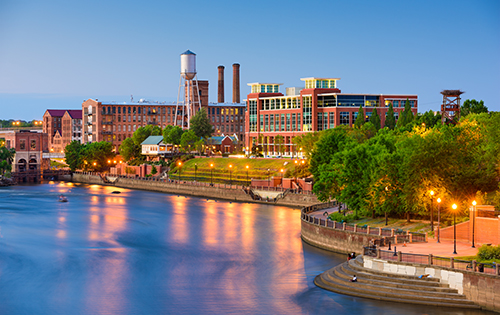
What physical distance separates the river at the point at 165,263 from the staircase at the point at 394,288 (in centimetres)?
74

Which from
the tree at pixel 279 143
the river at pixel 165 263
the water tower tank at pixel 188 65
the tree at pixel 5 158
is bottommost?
the river at pixel 165 263

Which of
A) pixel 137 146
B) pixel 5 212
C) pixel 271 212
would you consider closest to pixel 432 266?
pixel 271 212

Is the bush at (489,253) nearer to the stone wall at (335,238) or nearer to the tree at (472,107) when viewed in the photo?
the stone wall at (335,238)

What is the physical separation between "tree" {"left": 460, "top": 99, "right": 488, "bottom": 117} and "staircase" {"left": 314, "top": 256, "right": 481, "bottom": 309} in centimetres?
9833

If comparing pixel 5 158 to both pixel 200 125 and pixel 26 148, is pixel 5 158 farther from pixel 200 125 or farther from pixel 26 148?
pixel 200 125

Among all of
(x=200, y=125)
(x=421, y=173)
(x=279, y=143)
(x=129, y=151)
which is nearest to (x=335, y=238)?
(x=421, y=173)

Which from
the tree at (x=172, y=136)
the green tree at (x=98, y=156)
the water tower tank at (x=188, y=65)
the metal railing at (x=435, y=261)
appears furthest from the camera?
the water tower tank at (x=188, y=65)

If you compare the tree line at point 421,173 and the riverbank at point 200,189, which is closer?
the tree line at point 421,173

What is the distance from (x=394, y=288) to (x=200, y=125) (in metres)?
144

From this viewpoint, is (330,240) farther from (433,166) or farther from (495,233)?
(495,233)

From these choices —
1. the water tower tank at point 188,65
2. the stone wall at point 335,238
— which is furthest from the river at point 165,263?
the water tower tank at point 188,65

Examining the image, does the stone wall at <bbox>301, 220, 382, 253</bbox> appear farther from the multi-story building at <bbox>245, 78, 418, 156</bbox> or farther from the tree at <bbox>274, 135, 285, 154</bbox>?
the tree at <bbox>274, 135, 285, 154</bbox>

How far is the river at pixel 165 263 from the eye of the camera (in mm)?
43812

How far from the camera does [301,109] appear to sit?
158 meters
